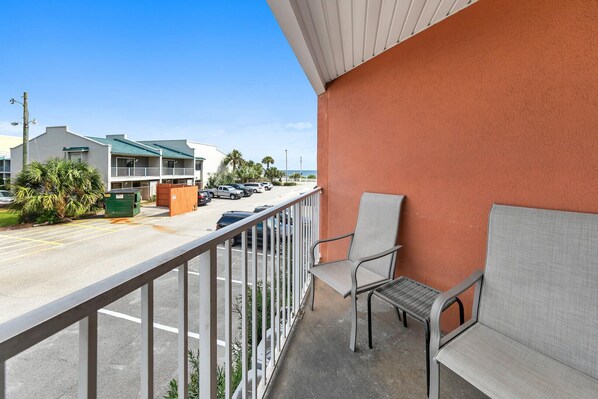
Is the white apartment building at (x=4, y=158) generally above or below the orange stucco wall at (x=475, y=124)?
above

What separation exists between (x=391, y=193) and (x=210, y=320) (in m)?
1.92

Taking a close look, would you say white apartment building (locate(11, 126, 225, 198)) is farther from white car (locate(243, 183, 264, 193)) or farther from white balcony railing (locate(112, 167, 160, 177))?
white car (locate(243, 183, 264, 193))

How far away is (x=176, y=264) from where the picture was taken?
2.36 feet

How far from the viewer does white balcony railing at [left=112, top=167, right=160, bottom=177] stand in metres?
16.7

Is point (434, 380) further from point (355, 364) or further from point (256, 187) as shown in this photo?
point (256, 187)

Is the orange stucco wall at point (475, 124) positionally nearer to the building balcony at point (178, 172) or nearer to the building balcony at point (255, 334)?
the building balcony at point (255, 334)

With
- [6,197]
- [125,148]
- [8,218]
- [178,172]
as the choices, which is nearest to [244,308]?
[8,218]

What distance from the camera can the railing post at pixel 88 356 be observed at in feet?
1.66

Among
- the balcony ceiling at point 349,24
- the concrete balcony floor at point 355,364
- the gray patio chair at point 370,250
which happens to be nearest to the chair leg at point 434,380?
the concrete balcony floor at point 355,364

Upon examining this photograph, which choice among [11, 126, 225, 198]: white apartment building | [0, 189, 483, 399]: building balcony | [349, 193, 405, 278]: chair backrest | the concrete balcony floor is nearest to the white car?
[11, 126, 225, 198]: white apartment building

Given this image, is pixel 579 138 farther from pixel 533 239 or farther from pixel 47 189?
pixel 47 189

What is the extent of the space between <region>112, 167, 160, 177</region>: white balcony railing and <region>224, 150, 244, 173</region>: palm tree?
957 centimetres

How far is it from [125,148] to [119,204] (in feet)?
25.0

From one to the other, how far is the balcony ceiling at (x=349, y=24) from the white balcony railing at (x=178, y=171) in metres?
21.5
